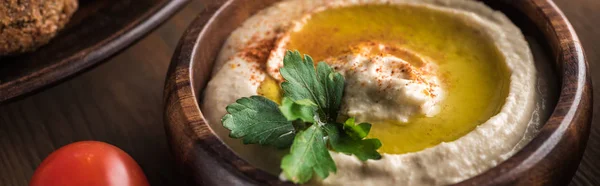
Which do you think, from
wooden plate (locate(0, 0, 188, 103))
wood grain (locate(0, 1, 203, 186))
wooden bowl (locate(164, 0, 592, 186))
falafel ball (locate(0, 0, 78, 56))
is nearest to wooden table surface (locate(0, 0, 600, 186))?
wood grain (locate(0, 1, 203, 186))

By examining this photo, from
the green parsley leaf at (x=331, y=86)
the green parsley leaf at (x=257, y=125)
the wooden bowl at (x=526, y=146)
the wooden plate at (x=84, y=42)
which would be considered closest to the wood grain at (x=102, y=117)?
the wooden plate at (x=84, y=42)

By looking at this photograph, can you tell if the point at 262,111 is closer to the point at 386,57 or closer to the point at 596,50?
the point at 386,57

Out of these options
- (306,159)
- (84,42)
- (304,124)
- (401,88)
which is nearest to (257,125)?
(304,124)

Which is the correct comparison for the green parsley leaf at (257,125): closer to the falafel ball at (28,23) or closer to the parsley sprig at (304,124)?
the parsley sprig at (304,124)

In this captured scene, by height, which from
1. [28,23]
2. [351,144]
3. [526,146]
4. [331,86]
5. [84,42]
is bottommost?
[526,146]

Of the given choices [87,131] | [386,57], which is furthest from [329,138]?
[87,131]

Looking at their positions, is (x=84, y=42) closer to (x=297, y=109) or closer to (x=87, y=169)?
(x=87, y=169)
